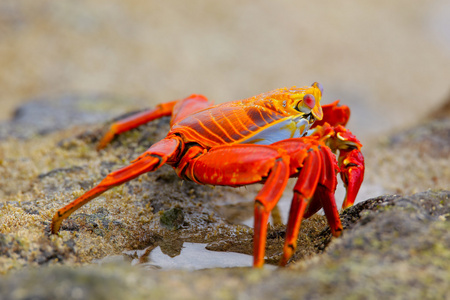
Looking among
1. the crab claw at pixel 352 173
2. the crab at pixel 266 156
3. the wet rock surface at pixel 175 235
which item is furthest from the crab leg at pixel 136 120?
the crab claw at pixel 352 173

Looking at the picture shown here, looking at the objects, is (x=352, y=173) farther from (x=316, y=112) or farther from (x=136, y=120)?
(x=136, y=120)

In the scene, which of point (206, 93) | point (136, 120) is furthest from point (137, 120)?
point (206, 93)

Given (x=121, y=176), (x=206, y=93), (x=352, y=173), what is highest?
(x=352, y=173)

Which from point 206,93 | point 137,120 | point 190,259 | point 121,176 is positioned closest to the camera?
point 121,176

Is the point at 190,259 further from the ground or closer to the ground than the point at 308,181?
closer to the ground

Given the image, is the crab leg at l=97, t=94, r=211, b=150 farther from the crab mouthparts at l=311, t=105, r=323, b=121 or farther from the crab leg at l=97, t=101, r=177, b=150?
the crab mouthparts at l=311, t=105, r=323, b=121

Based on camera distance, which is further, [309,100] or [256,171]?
[309,100]

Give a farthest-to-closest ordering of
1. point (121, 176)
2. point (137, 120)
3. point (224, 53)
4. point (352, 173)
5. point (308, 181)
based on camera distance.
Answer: point (224, 53) → point (137, 120) → point (352, 173) → point (121, 176) → point (308, 181)
